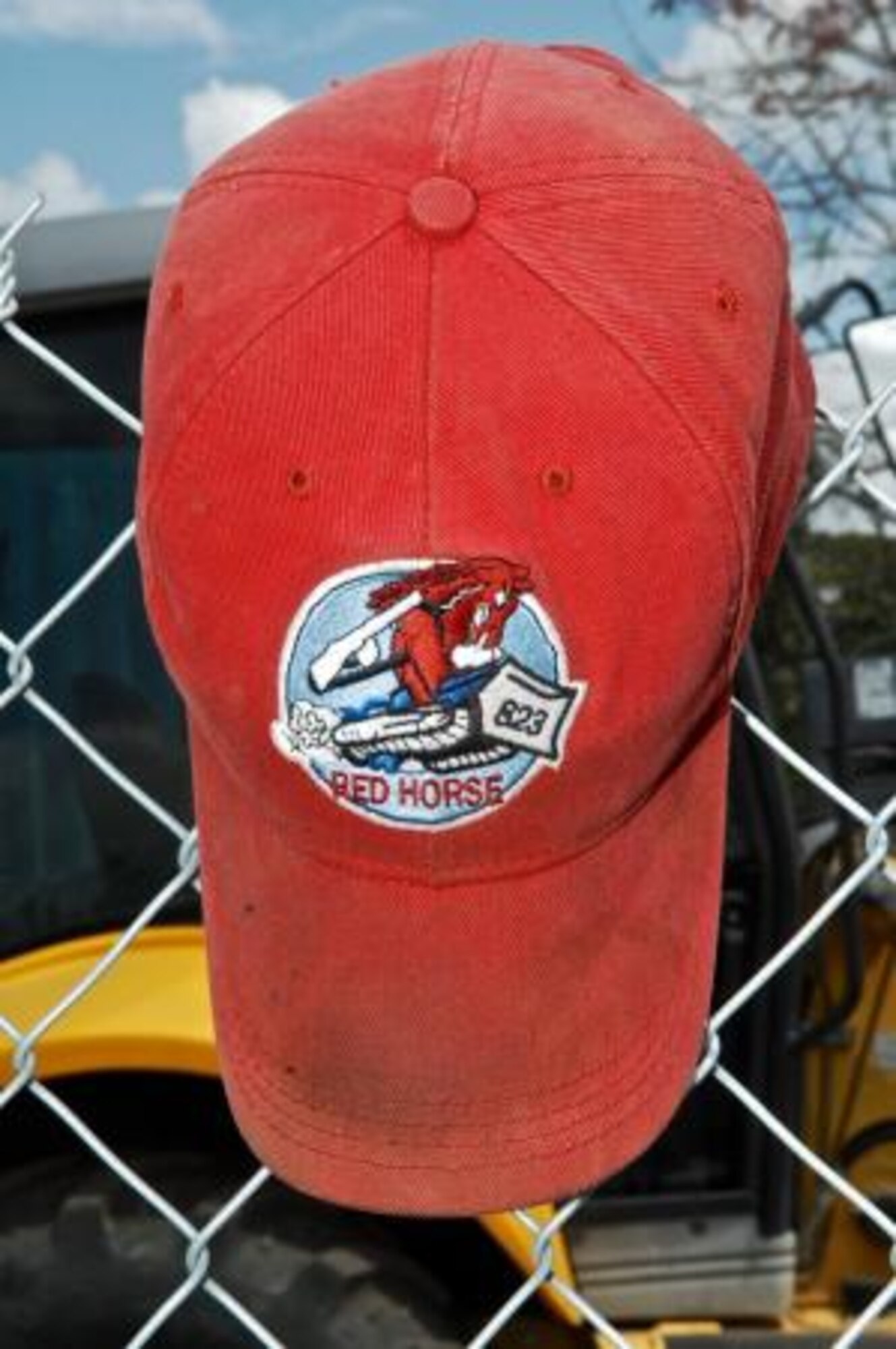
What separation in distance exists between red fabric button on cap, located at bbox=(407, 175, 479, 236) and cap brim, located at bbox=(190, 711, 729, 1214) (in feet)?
0.99

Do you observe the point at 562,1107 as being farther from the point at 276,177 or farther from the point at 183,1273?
the point at 183,1273

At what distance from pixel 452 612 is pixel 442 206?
201mm

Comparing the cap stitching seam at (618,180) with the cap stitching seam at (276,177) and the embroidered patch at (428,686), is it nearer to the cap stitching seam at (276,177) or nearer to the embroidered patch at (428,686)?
the cap stitching seam at (276,177)

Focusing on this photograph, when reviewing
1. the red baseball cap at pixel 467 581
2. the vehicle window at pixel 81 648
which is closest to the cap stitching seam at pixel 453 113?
the red baseball cap at pixel 467 581

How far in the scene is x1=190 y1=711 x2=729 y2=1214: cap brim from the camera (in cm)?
110

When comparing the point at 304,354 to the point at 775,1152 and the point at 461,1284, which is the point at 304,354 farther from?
the point at 775,1152

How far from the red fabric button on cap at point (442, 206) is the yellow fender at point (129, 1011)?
125 cm

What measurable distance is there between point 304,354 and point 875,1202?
2014mm

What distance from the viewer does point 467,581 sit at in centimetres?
101

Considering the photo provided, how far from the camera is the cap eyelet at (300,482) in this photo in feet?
3.36

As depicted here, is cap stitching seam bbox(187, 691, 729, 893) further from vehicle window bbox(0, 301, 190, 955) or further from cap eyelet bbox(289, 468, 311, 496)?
vehicle window bbox(0, 301, 190, 955)

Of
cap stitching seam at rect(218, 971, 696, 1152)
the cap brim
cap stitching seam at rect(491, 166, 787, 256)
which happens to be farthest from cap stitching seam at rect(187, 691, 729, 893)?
cap stitching seam at rect(491, 166, 787, 256)

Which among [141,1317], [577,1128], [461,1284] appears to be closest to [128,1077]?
[141,1317]

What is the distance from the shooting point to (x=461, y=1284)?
7.86ft
